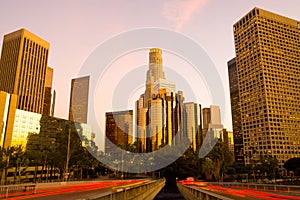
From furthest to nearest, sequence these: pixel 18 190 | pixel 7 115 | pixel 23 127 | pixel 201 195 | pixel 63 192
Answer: pixel 23 127 → pixel 7 115 → pixel 63 192 → pixel 18 190 → pixel 201 195

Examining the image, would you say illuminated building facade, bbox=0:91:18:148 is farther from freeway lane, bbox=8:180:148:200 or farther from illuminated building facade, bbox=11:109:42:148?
freeway lane, bbox=8:180:148:200

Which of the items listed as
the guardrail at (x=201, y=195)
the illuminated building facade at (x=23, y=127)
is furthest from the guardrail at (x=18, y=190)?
the illuminated building facade at (x=23, y=127)

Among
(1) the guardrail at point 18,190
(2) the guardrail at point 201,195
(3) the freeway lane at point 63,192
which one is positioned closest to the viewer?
(2) the guardrail at point 201,195

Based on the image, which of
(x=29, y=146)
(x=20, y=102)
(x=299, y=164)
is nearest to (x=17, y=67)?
(x=20, y=102)

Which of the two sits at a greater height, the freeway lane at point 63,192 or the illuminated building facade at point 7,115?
the illuminated building facade at point 7,115

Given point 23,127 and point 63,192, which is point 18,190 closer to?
point 63,192

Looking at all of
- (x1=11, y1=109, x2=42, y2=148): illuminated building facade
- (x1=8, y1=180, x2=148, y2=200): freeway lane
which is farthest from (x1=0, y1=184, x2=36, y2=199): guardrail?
(x1=11, y1=109, x2=42, y2=148): illuminated building facade

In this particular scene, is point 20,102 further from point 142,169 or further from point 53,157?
point 53,157

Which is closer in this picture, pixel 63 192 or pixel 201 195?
pixel 201 195

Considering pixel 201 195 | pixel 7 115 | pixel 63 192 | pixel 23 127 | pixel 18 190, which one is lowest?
pixel 63 192

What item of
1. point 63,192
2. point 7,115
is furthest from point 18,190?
point 7,115

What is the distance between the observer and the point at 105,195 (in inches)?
556

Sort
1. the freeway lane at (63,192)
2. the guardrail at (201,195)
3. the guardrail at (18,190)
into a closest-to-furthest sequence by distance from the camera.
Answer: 1. the guardrail at (201,195)
2. the freeway lane at (63,192)
3. the guardrail at (18,190)

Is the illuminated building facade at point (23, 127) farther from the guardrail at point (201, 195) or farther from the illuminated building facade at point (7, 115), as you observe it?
the guardrail at point (201, 195)
